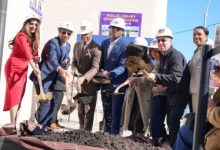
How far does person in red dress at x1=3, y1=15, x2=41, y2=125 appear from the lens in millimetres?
5719

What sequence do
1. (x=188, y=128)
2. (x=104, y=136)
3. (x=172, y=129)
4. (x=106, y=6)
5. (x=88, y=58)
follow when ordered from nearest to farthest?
(x=188, y=128), (x=104, y=136), (x=172, y=129), (x=88, y=58), (x=106, y=6)

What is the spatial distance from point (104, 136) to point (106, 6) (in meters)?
11.9

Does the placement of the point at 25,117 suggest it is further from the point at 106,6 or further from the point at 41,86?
the point at 106,6

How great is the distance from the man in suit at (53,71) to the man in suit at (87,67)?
0.19 meters

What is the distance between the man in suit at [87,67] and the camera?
5.96m

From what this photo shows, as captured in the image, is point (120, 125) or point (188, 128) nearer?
point (188, 128)

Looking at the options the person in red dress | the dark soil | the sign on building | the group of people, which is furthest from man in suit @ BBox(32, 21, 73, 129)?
the sign on building

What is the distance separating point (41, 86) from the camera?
589 centimetres

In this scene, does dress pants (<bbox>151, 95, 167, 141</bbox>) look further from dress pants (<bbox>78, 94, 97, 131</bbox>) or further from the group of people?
dress pants (<bbox>78, 94, 97, 131</bbox>)

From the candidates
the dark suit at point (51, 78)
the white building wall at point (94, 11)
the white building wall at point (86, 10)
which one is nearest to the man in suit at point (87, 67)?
the dark suit at point (51, 78)

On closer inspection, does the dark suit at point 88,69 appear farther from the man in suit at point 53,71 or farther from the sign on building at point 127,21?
A: the sign on building at point 127,21

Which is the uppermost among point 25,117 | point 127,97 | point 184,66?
point 184,66

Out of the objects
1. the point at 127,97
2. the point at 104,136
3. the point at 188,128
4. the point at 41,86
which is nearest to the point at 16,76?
the point at 41,86

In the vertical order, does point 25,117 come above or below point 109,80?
below
